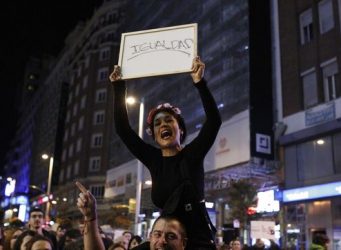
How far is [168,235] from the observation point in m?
2.65

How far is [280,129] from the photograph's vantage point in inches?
990

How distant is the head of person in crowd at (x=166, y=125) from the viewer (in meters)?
3.14

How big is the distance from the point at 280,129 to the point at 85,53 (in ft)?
164

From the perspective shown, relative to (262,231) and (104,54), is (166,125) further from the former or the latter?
(104,54)

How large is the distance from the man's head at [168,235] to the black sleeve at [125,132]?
646mm

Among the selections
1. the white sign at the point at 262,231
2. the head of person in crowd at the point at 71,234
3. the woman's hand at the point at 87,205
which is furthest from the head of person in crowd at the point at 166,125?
the white sign at the point at 262,231

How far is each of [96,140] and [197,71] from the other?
195ft

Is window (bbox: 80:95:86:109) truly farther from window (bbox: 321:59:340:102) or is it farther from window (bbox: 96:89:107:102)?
window (bbox: 321:59:340:102)

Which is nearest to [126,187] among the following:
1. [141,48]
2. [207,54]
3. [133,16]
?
[207,54]

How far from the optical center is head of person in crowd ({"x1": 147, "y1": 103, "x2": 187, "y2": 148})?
10.3 ft

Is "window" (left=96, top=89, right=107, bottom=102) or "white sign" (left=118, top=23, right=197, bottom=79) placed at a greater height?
"window" (left=96, top=89, right=107, bottom=102)

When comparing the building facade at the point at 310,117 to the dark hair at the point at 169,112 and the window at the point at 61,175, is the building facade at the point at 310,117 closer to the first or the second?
the dark hair at the point at 169,112

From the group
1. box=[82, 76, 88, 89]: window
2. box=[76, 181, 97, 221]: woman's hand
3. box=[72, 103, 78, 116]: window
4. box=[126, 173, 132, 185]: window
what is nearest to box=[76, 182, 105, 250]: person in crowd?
box=[76, 181, 97, 221]: woman's hand

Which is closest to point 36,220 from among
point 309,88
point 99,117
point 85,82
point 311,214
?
point 311,214
